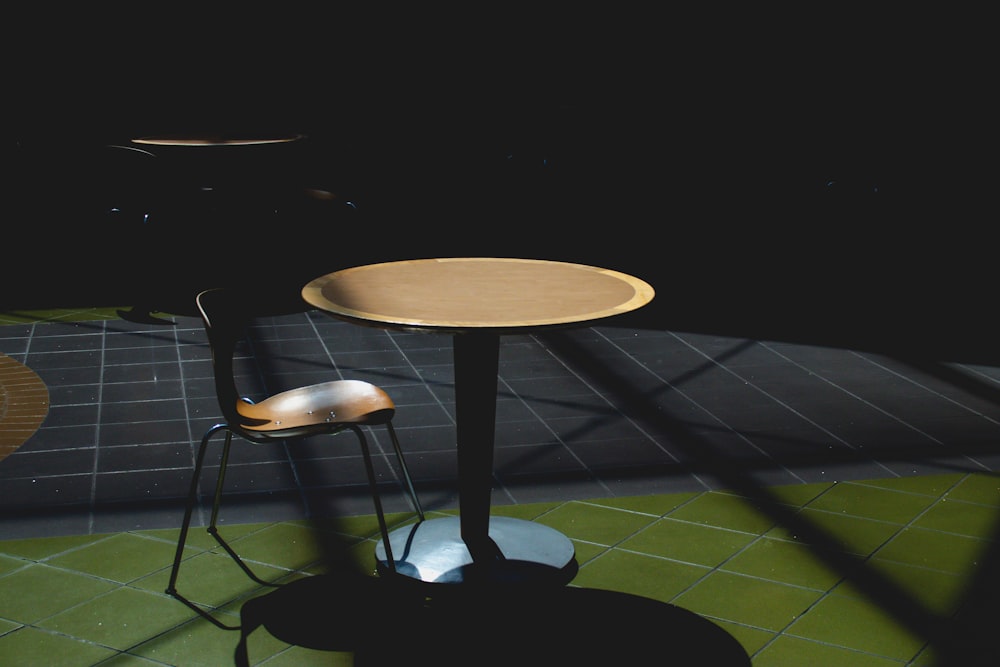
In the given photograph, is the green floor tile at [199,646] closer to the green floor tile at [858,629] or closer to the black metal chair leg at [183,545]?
the black metal chair leg at [183,545]

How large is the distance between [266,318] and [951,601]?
4.41m

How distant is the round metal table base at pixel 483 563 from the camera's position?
11.7ft

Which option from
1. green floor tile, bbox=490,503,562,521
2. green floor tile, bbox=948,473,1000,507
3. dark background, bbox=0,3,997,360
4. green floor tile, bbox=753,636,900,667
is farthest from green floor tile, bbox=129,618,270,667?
dark background, bbox=0,3,997,360

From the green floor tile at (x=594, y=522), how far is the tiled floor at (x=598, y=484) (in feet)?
0.04

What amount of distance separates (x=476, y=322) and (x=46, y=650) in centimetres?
146

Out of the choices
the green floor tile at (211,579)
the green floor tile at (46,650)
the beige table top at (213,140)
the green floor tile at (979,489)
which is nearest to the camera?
the green floor tile at (46,650)

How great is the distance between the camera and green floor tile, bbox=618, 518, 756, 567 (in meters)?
3.79

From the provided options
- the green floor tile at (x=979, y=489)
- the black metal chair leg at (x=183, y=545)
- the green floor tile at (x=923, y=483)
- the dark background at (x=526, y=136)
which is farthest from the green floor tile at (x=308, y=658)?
the dark background at (x=526, y=136)

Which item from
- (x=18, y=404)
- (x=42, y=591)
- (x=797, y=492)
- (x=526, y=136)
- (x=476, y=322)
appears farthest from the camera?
(x=526, y=136)

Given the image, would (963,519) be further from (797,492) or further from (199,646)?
(199,646)

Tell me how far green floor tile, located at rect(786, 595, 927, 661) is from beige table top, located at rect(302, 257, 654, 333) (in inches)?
41.1

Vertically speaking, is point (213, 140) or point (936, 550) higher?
point (213, 140)

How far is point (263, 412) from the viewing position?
3602 mm

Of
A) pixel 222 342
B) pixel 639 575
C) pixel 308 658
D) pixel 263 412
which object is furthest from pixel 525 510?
pixel 222 342
